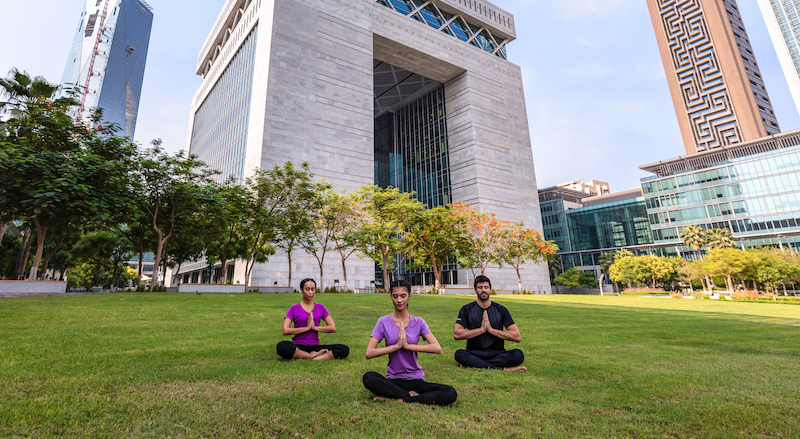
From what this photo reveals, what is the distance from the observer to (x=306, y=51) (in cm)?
4606

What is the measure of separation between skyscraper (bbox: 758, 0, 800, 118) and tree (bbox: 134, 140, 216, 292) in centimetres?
16846

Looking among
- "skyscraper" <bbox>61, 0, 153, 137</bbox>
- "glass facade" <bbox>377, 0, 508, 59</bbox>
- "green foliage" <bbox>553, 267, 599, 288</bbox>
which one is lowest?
"green foliage" <bbox>553, 267, 599, 288</bbox>

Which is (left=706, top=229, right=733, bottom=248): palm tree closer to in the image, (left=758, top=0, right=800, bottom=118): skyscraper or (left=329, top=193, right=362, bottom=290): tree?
(left=329, top=193, right=362, bottom=290): tree

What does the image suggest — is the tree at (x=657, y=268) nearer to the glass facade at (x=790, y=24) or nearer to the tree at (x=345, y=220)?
the tree at (x=345, y=220)

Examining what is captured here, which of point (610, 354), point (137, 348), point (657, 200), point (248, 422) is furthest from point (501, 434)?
point (657, 200)

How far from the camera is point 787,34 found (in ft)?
378

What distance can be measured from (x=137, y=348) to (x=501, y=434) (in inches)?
268

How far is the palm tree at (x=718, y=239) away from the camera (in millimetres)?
64375

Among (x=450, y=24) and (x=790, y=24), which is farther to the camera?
(x=790, y=24)

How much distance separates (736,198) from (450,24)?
2946 inches

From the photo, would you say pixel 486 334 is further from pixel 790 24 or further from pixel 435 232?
pixel 790 24

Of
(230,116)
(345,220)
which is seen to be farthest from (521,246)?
(230,116)

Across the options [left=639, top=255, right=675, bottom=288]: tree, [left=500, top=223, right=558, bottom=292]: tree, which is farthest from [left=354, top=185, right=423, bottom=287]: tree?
[left=639, top=255, right=675, bottom=288]: tree

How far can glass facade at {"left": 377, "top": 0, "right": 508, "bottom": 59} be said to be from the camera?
5819 cm
